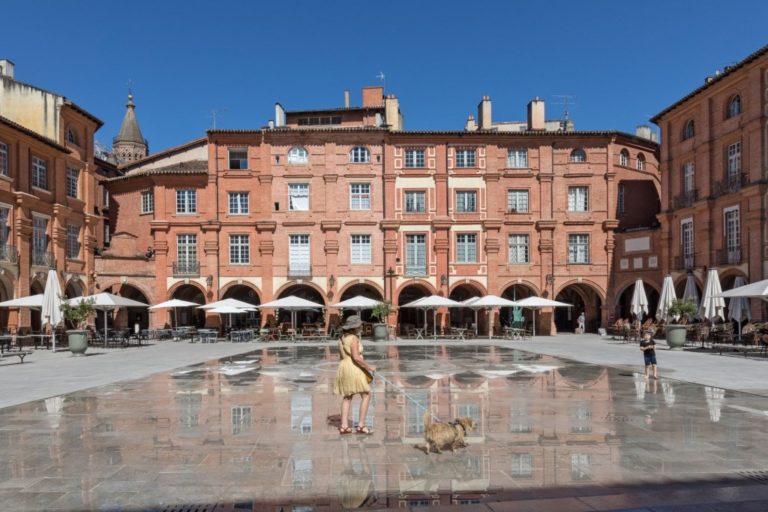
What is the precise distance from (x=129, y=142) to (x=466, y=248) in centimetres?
4907

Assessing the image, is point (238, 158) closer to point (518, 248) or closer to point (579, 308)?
point (518, 248)

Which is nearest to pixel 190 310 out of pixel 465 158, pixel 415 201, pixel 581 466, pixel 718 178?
pixel 415 201

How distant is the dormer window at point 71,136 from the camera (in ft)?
106

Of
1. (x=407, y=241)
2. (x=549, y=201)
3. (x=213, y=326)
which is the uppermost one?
(x=549, y=201)

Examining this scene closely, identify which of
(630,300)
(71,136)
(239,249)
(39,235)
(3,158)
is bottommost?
(630,300)

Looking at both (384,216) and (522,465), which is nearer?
(522,465)

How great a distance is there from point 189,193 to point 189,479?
31.9m

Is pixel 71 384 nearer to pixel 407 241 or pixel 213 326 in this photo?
pixel 213 326

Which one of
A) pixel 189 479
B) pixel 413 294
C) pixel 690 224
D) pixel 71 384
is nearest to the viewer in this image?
pixel 189 479

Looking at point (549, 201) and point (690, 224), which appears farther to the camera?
point (549, 201)

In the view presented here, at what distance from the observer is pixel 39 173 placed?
29938 mm

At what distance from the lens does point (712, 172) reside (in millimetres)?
29516

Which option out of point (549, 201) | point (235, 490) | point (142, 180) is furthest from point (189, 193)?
point (235, 490)

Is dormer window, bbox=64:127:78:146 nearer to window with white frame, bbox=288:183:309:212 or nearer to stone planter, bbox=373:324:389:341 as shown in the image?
window with white frame, bbox=288:183:309:212
